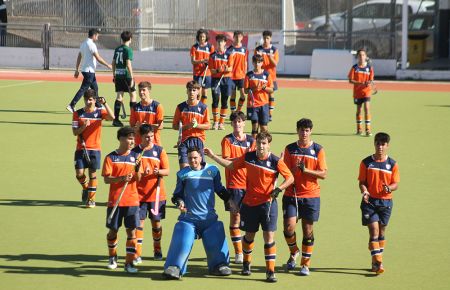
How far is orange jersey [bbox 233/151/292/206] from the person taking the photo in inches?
496

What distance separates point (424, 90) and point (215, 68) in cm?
1209

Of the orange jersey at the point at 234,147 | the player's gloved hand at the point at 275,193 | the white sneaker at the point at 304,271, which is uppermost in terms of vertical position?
the orange jersey at the point at 234,147

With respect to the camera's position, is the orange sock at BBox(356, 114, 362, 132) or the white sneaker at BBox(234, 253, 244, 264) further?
the orange sock at BBox(356, 114, 362, 132)

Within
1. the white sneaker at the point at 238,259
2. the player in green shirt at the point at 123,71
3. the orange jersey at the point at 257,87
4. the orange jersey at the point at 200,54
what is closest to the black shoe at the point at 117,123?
the player in green shirt at the point at 123,71

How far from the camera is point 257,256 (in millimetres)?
13953

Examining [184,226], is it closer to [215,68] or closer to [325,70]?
[215,68]

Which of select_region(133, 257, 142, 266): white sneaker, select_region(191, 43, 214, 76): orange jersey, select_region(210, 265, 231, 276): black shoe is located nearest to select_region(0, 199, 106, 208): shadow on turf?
select_region(133, 257, 142, 266): white sneaker

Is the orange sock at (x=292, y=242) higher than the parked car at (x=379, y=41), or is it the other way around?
the parked car at (x=379, y=41)

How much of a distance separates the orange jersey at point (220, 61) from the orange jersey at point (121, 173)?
1230 cm

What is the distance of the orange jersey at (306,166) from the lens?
42.7ft

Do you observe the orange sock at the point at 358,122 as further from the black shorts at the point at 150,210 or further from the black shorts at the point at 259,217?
the black shorts at the point at 259,217

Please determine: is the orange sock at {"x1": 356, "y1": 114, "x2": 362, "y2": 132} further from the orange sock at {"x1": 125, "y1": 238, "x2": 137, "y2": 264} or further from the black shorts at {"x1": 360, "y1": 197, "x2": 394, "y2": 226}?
the orange sock at {"x1": 125, "y1": 238, "x2": 137, "y2": 264}

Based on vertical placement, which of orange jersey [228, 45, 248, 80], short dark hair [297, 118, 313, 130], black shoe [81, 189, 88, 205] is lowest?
black shoe [81, 189, 88, 205]

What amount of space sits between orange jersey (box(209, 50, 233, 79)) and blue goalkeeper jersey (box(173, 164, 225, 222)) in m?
12.6
